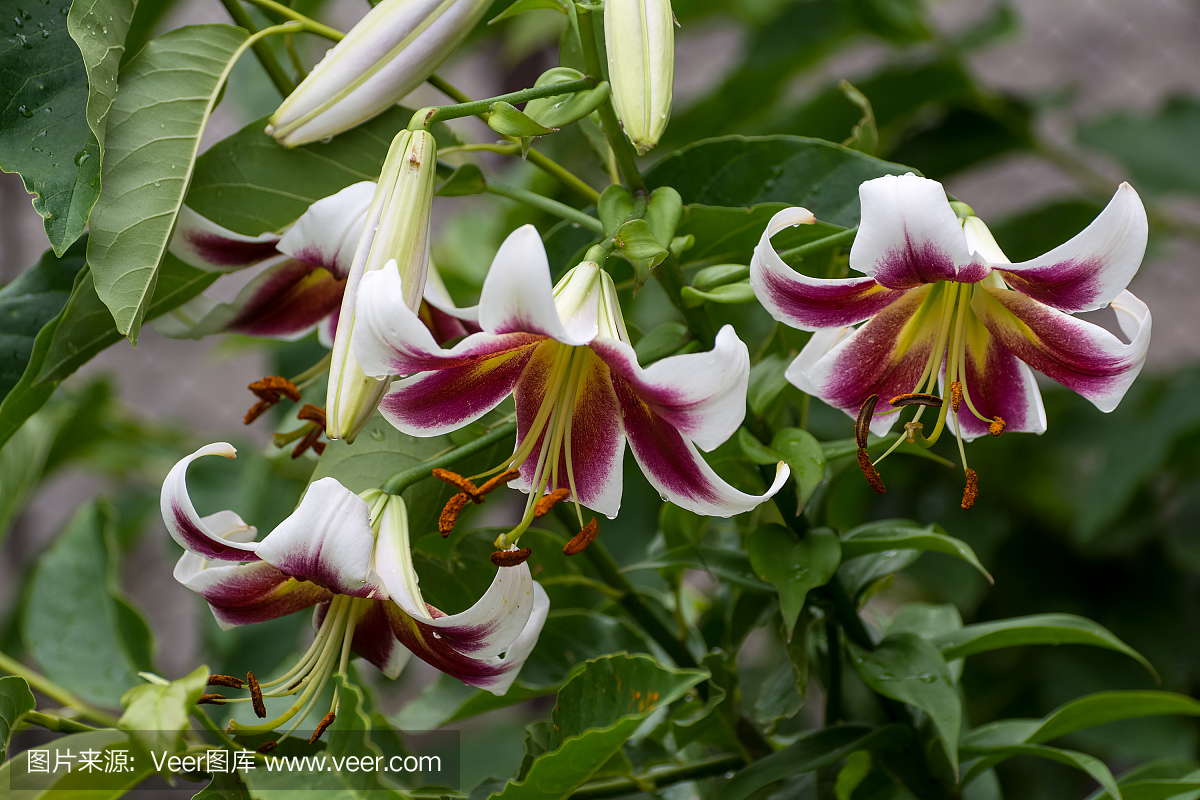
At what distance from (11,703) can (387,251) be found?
20 centimetres

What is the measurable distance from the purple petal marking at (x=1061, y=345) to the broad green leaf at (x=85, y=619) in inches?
18.8

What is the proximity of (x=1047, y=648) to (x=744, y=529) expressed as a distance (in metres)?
0.60

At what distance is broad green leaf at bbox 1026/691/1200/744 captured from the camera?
40 centimetres

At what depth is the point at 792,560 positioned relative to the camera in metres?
0.36

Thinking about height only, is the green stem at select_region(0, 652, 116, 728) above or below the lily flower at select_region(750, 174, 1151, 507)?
below

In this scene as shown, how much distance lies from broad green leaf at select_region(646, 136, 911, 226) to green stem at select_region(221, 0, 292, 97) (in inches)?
6.4

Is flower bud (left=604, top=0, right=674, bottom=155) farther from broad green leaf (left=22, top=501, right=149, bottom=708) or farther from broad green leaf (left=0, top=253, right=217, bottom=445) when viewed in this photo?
broad green leaf (left=22, top=501, right=149, bottom=708)

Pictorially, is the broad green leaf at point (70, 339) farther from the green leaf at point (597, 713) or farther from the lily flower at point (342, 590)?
the green leaf at point (597, 713)

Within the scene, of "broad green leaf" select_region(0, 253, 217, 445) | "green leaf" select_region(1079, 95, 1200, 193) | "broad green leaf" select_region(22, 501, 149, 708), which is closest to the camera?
"broad green leaf" select_region(0, 253, 217, 445)

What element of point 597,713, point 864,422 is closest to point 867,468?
point 864,422

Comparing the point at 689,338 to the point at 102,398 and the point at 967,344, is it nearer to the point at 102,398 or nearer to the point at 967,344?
the point at 967,344

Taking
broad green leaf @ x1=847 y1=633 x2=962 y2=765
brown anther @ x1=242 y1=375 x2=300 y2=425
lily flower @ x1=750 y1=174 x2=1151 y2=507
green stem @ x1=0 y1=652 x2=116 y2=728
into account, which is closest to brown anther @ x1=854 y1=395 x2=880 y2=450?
lily flower @ x1=750 y1=174 x2=1151 y2=507

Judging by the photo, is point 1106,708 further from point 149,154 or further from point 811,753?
point 149,154

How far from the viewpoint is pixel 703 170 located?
40 cm
